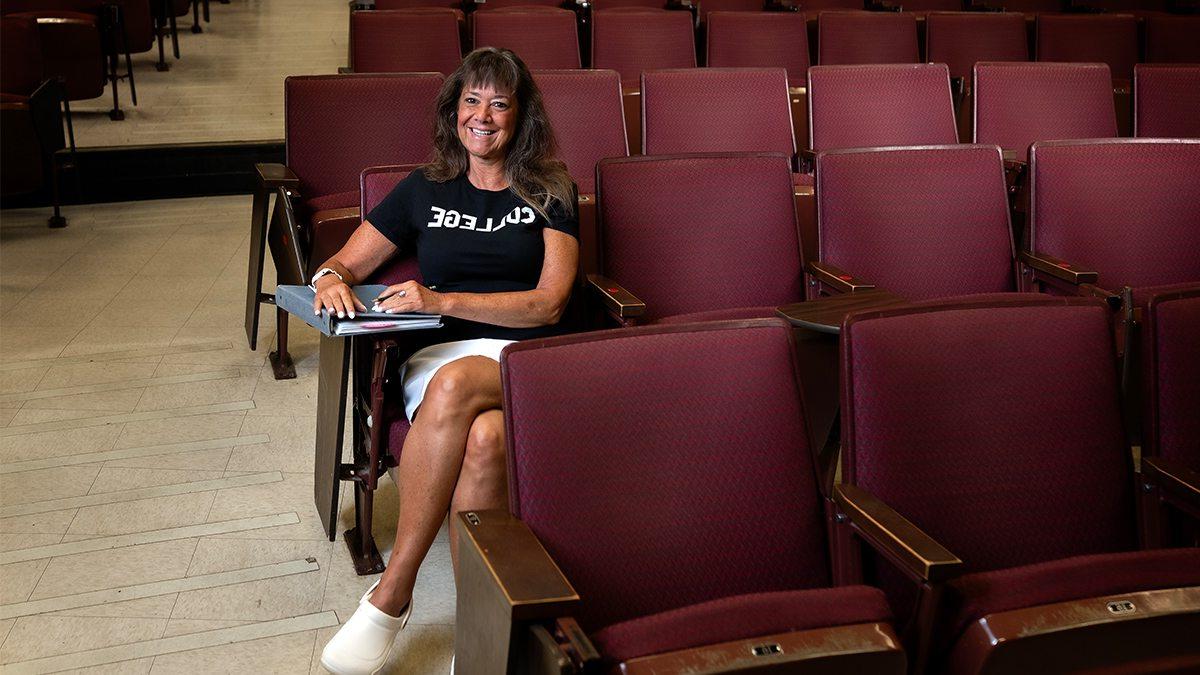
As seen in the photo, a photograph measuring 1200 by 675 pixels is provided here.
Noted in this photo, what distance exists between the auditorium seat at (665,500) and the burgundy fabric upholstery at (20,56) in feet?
11.4

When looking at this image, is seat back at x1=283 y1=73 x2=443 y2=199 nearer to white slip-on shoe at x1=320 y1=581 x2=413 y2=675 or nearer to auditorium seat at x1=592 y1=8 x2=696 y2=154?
auditorium seat at x1=592 y1=8 x2=696 y2=154

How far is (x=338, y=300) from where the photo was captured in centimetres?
167

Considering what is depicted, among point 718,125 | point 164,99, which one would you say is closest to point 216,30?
point 164,99

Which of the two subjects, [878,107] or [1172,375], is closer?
[1172,375]

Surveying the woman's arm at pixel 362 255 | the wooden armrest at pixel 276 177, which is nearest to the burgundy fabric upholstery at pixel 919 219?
the woman's arm at pixel 362 255

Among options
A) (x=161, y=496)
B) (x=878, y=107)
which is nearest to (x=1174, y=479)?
(x=161, y=496)

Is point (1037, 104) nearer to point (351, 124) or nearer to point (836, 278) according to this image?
point (836, 278)

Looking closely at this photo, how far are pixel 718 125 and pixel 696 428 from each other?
1.70 m

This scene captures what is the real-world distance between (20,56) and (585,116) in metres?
2.31

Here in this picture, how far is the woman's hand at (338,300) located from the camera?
1.66m

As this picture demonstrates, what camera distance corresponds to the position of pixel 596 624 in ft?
4.00

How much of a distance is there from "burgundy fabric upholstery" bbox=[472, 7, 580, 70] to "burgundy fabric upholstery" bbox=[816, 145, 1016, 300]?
1.54 metres

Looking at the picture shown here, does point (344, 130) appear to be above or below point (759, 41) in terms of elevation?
below

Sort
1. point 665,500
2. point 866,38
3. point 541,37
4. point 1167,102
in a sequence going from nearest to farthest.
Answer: point 665,500 → point 1167,102 → point 541,37 → point 866,38
